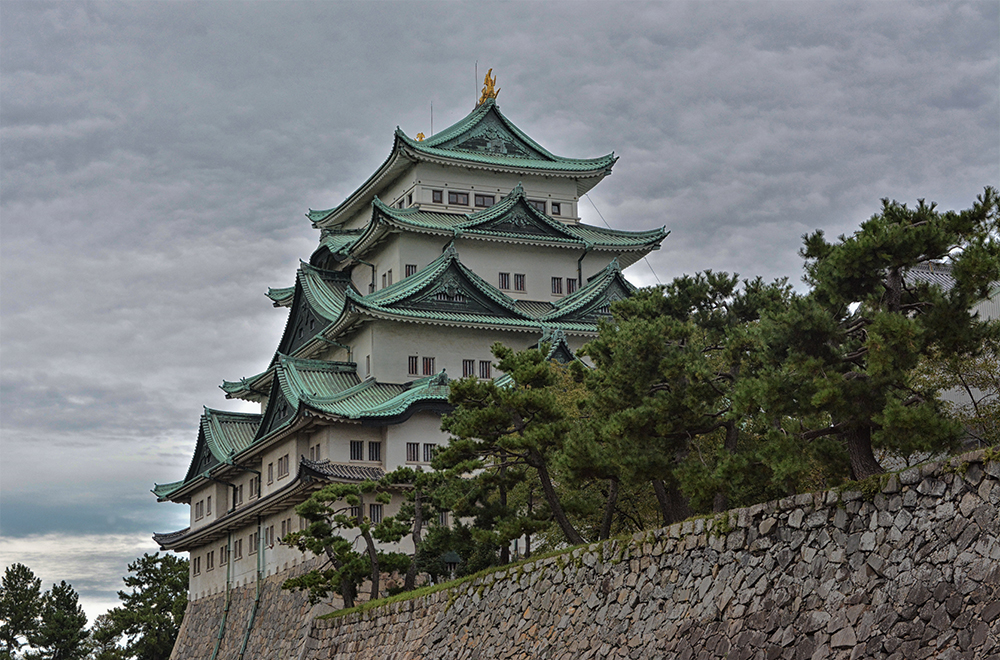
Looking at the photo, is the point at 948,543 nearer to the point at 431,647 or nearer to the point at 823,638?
the point at 823,638

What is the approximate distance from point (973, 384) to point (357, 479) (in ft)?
63.4

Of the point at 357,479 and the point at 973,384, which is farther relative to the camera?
the point at 357,479

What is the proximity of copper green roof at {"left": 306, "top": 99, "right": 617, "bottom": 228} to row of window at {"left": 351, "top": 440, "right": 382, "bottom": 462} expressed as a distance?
13085 mm

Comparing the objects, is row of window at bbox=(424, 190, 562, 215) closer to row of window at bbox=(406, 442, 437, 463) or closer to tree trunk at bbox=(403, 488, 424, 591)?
row of window at bbox=(406, 442, 437, 463)

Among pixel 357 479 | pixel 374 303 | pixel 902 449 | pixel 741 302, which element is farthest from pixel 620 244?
pixel 902 449

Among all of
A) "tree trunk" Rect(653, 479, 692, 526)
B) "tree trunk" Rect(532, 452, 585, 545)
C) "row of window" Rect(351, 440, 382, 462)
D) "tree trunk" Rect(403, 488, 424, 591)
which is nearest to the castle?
"row of window" Rect(351, 440, 382, 462)

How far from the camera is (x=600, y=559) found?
1925cm

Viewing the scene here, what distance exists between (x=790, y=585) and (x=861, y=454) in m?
2.34

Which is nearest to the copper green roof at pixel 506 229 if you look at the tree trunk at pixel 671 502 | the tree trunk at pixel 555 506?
the tree trunk at pixel 555 506

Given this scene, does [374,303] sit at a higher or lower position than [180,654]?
higher

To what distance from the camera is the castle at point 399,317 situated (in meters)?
35.8

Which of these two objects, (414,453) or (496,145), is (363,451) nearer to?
(414,453)

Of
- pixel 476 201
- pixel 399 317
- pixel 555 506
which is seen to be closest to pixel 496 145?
pixel 476 201

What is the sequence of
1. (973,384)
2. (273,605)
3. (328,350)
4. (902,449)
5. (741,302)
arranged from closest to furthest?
(902,449), (973,384), (741,302), (273,605), (328,350)
